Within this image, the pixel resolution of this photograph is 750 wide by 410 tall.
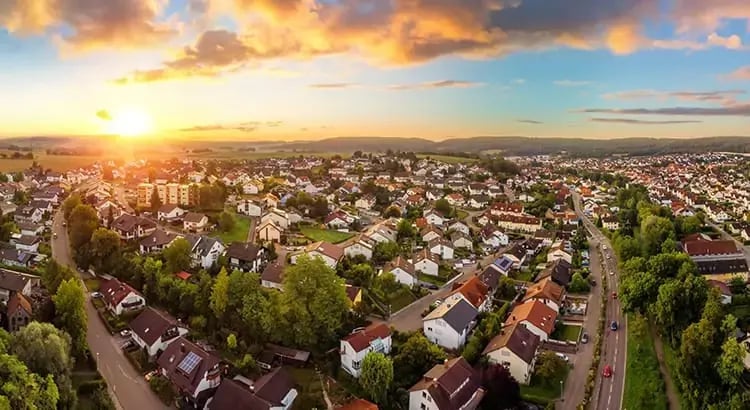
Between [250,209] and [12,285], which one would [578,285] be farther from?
[12,285]

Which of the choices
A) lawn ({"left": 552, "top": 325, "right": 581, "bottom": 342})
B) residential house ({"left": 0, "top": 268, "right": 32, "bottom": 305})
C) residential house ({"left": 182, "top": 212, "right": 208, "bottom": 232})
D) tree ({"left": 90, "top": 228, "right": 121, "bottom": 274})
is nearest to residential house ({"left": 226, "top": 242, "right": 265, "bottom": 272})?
tree ({"left": 90, "top": 228, "right": 121, "bottom": 274})

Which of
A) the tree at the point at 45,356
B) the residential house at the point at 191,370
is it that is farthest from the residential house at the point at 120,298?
the tree at the point at 45,356

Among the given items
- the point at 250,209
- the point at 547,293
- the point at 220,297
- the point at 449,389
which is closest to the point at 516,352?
the point at 449,389

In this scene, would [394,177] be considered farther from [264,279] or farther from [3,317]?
[3,317]

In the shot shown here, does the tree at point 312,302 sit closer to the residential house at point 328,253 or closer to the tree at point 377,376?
the tree at point 377,376

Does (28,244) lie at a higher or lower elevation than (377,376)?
higher
